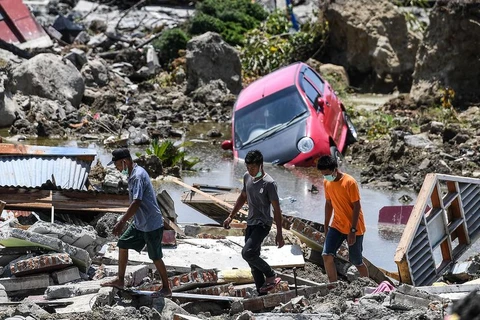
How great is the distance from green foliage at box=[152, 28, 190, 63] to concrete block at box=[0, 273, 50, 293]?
20.0 meters

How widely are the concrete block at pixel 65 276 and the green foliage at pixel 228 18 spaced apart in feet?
67.6

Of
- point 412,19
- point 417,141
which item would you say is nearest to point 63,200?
point 417,141

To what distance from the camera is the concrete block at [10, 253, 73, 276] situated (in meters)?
10.6

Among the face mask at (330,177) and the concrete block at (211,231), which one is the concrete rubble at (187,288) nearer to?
the concrete block at (211,231)

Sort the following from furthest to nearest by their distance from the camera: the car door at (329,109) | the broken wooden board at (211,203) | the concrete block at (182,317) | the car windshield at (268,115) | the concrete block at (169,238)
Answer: the car door at (329,109) < the car windshield at (268,115) < the broken wooden board at (211,203) < the concrete block at (169,238) < the concrete block at (182,317)

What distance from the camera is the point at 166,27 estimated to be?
1340 inches

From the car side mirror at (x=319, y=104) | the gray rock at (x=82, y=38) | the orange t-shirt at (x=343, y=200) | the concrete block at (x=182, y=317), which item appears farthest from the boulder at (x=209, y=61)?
the concrete block at (x=182, y=317)

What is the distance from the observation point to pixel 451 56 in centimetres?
2495

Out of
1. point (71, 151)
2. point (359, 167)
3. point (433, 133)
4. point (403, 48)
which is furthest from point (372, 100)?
point (71, 151)

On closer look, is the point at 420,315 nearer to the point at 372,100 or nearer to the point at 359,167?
the point at 359,167

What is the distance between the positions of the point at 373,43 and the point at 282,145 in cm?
1044

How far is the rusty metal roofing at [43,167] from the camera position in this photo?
13352 mm

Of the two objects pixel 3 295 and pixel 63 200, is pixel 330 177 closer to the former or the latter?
pixel 3 295

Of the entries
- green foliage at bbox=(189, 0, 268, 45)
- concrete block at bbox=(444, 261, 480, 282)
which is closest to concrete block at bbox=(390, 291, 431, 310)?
concrete block at bbox=(444, 261, 480, 282)
